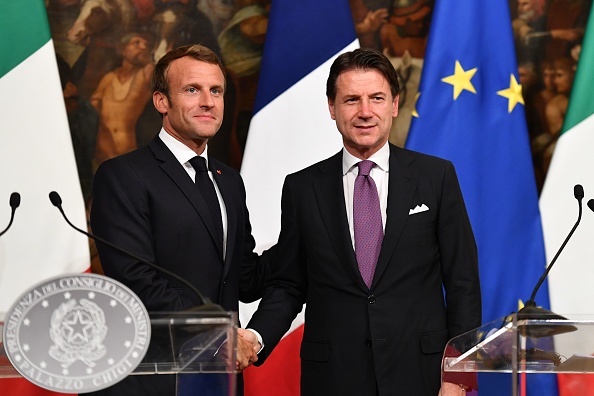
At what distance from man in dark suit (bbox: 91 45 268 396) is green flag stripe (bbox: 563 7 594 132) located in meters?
1.70

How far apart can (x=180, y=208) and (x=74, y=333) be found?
112cm

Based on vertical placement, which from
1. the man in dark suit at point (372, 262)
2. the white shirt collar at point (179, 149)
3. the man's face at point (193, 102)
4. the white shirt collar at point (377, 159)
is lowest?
the man in dark suit at point (372, 262)

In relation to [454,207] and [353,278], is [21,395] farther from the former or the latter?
[454,207]

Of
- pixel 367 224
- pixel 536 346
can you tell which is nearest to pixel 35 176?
pixel 367 224

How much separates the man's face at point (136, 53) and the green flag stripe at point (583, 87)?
1.97m

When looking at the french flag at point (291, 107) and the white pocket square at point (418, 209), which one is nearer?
the white pocket square at point (418, 209)

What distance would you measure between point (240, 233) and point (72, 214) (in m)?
1.25

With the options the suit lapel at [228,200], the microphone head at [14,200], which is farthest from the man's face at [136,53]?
the microphone head at [14,200]

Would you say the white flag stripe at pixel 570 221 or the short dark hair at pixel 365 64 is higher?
the short dark hair at pixel 365 64

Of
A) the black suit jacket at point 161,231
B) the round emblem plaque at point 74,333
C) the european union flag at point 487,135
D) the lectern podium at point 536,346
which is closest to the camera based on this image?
the round emblem plaque at point 74,333

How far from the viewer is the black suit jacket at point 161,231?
8.93ft

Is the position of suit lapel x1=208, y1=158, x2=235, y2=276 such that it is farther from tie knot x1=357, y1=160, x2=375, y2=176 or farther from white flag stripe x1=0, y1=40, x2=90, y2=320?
white flag stripe x1=0, y1=40, x2=90, y2=320

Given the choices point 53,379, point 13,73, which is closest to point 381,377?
point 53,379

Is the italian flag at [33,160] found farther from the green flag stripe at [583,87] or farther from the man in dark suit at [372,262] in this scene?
the green flag stripe at [583,87]
